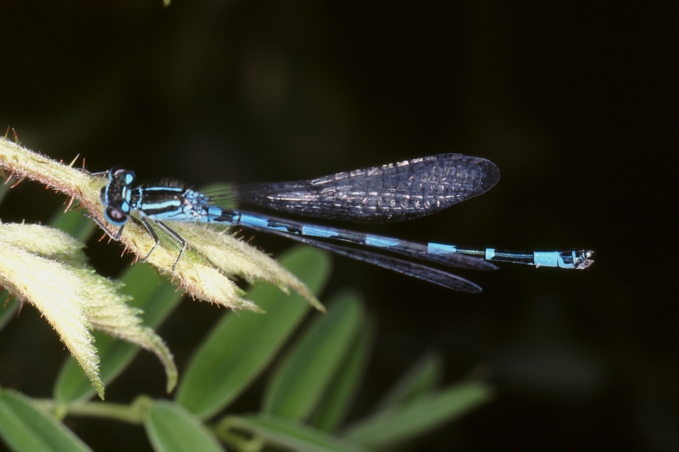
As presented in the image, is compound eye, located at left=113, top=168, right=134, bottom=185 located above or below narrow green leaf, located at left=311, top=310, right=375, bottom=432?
above

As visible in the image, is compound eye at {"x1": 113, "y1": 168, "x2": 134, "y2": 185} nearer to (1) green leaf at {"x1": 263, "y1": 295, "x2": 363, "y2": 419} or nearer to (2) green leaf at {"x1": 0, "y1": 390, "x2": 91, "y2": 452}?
(2) green leaf at {"x1": 0, "y1": 390, "x2": 91, "y2": 452}

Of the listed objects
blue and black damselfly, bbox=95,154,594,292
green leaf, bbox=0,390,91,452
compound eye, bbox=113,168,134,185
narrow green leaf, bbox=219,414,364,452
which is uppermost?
blue and black damselfly, bbox=95,154,594,292

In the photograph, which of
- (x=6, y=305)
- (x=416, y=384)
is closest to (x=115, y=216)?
(x=6, y=305)

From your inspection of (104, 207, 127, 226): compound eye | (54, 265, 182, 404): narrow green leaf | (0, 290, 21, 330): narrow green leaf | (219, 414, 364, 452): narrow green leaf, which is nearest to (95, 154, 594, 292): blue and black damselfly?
(54, 265, 182, 404): narrow green leaf

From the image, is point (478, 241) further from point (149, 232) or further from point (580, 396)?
point (149, 232)

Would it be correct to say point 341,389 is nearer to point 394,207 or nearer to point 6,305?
point 394,207
